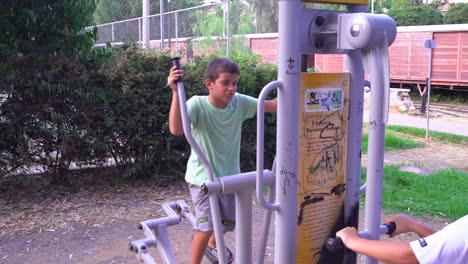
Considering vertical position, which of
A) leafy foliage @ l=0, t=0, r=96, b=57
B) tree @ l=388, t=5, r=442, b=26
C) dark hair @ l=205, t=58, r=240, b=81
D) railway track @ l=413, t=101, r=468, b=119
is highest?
tree @ l=388, t=5, r=442, b=26

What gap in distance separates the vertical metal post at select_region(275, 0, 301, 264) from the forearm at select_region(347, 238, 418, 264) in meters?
0.32

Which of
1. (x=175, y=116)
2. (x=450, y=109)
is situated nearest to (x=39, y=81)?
(x=175, y=116)

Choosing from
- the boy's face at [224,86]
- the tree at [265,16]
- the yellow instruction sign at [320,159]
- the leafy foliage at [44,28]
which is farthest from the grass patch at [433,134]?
the yellow instruction sign at [320,159]

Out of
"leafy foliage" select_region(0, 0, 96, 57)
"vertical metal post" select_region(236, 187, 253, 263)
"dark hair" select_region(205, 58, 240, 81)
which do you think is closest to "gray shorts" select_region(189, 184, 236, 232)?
"vertical metal post" select_region(236, 187, 253, 263)

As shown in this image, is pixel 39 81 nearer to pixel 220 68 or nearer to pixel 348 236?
pixel 220 68

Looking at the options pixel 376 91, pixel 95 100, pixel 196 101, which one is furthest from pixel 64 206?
pixel 376 91

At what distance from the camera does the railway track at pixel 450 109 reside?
47.9ft

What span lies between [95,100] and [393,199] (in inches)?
126

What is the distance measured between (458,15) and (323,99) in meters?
25.4

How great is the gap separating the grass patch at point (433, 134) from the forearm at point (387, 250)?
8.62 meters

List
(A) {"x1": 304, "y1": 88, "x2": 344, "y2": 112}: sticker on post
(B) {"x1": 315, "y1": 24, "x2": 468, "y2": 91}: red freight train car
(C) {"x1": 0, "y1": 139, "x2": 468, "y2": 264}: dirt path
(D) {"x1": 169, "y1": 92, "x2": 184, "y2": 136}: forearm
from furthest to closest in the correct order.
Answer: (B) {"x1": 315, "y1": 24, "x2": 468, "y2": 91}: red freight train car, (C) {"x1": 0, "y1": 139, "x2": 468, "y2": 264}: dirt path, (D) {"x1": 169, "y1": 92, "x2": 184, "y2": 136}: forearm, (A) {"x1": 304, "y1": 88, "x2": 344, "y2": 112}: sticker on post

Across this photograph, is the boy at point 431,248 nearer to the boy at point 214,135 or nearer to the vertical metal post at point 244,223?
the vertical metal post at point 244,223

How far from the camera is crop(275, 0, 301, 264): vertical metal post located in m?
2.06

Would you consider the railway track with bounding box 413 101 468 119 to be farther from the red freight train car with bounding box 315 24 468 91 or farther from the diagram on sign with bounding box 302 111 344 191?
the diagram on sign with bounding box 302 111 344 191
